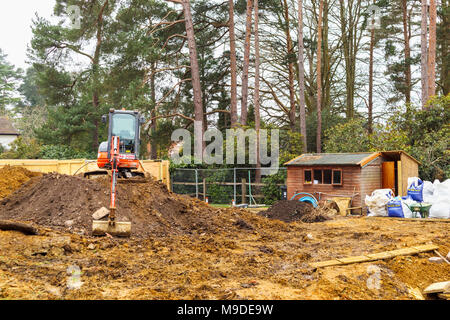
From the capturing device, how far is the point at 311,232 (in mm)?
12250

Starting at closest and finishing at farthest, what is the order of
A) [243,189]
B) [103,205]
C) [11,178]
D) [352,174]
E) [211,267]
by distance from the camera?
[211,267] < [103,205] < [11,178] < [352,174] < [243,189]

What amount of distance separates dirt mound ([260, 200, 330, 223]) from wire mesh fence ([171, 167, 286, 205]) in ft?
14.0

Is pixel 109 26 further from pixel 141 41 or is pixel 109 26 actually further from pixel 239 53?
pixel 239 53

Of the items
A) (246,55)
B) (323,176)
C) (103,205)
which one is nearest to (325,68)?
(246,55)

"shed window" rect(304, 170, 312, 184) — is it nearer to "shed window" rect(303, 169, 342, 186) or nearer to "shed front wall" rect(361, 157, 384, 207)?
"shed window" rect(303, 169, 342, 186)

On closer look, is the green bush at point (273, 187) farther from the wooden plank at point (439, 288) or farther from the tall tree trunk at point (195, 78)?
the wooden plank at point (439, 288)

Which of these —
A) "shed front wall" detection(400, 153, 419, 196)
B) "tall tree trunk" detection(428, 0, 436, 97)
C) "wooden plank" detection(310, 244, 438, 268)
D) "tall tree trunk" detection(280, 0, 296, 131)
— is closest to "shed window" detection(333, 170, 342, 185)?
"shed front wall" detection(400, 153, 419, 196)

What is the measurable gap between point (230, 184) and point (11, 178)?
10.8m

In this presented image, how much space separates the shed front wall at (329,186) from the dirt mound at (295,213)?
2.15 m

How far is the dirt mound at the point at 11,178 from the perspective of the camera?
48.5 ft

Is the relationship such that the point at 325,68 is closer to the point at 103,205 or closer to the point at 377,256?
the point at 103,205

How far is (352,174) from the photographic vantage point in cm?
1692

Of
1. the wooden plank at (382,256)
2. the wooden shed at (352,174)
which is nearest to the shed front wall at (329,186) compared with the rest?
the wooden shed at (352,174)

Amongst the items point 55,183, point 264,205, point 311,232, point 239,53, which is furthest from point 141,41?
point 311,232
